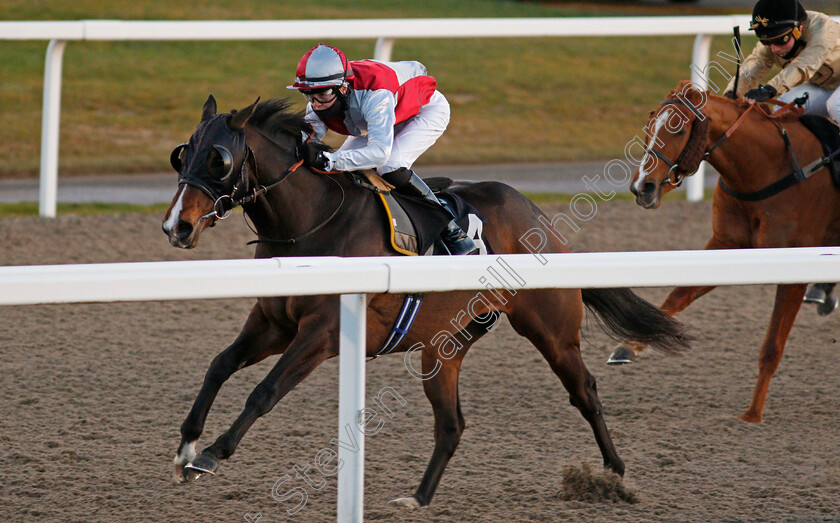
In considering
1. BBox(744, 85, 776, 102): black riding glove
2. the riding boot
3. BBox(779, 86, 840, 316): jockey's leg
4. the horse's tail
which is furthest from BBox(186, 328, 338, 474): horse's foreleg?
BBox(779, 86, 840, 316): jockey's leg

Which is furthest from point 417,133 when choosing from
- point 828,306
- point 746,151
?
point 828,306

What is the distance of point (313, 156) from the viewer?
3668 mm

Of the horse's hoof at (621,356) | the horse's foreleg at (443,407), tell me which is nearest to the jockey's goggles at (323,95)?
the horse's foreleg at (443,407)

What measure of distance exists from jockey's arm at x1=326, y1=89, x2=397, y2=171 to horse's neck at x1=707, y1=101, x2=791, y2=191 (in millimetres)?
1866

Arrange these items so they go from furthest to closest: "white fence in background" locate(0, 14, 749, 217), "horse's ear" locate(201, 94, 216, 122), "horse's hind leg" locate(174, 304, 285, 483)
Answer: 1. "white fence in background" locate(0, 14, 749, 217)
2. "horse's ear" locate(201, 94, 216, 122)
3. "horse's hind leg" locate(174, 304, 285, 483)

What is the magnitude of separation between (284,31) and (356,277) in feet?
18.1

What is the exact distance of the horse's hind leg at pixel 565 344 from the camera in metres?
4.03

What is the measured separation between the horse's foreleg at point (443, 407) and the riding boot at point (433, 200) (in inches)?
15.4

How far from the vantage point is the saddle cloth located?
5070 millimetres

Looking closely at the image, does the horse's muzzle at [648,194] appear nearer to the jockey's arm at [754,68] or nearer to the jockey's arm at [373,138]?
the jockey's arm at [754,68]

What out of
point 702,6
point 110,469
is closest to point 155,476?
point 110,469

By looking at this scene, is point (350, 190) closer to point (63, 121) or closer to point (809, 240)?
point (809, 240)

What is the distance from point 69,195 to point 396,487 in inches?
232

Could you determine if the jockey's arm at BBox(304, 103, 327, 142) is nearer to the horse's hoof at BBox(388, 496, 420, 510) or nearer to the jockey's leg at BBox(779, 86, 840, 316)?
the horse's hoof at BBox(388, 496, 420, 510)
